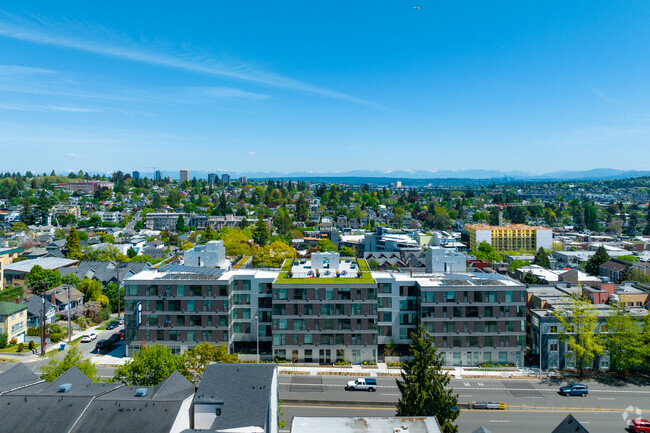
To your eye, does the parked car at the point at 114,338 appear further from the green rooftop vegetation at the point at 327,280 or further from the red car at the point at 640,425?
the red car at the point at 640,425

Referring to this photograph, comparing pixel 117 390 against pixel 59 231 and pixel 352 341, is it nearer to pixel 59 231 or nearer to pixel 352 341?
pixel 352 341

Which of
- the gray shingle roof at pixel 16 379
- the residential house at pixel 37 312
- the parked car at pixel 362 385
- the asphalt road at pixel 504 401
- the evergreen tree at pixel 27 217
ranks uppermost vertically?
the evergreen tree at pixel 27 217

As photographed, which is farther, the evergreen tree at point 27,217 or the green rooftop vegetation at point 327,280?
the evergreen tree at point 27,217

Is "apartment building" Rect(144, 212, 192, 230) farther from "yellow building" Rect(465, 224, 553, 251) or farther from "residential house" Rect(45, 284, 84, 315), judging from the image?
"yellow building" Rect(465, 224, 553, 251)

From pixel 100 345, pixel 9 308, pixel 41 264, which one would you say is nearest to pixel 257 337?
pixel 100 345

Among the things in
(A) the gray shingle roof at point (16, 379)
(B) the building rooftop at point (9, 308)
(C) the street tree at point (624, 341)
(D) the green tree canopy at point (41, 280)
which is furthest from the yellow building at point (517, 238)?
(A) the gray shingle roof at point (16, 379)

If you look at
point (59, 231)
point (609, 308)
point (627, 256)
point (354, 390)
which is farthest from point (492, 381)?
point (59, 231)

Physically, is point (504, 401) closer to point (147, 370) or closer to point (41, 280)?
point (147, 370)
